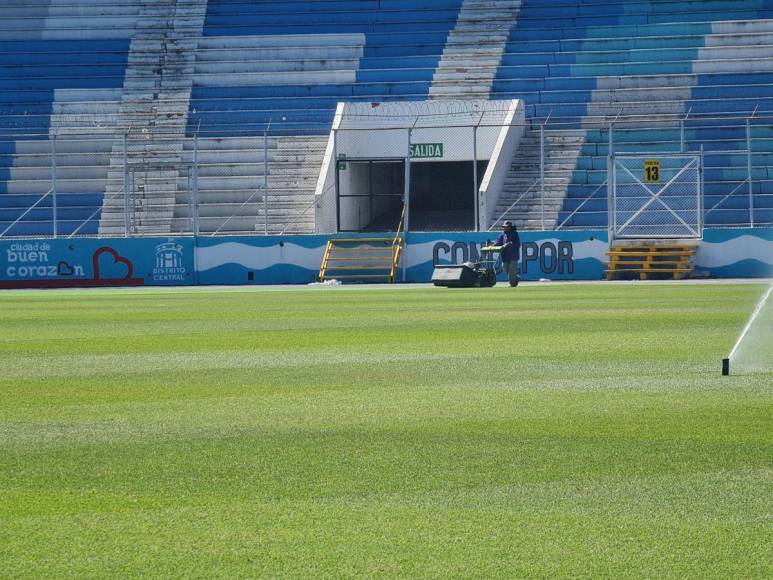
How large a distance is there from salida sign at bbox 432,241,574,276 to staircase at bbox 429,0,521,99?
289 inches

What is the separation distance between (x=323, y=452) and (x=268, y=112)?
113 feet

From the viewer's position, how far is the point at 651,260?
33344 mm

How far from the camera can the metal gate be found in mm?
33500

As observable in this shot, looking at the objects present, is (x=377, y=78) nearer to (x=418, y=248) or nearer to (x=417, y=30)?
(x=417, y=30)

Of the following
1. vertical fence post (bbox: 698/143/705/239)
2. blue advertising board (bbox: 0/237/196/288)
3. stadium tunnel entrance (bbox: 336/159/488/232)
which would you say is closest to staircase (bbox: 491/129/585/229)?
stadium tunnel entrance (bbox: 336/159/488/232)

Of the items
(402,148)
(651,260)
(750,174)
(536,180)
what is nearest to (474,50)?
(402,148)

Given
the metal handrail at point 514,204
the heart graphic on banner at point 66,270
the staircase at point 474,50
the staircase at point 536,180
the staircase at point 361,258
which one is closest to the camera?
the staircase at point 361,258

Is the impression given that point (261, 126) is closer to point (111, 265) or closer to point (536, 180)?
point (111, 265)

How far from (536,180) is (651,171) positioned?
396 centimetres

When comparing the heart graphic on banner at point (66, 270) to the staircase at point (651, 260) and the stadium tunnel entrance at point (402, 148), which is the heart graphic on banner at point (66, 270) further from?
the staircase at point (651, 260)

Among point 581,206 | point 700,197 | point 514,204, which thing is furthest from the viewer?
point 514,204

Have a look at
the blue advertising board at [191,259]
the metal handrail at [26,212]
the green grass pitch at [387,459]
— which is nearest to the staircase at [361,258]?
the blue advertising board at [191,259]

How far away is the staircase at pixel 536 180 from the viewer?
3559cm

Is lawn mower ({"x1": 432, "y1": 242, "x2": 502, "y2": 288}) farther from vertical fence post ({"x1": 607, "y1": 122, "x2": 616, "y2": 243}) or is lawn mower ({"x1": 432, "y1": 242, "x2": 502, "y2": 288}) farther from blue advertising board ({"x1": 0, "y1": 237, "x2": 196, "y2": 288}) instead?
blue advertising board ({"x1": 0, "y1": 237, "x2": 196, "y2": 288})
